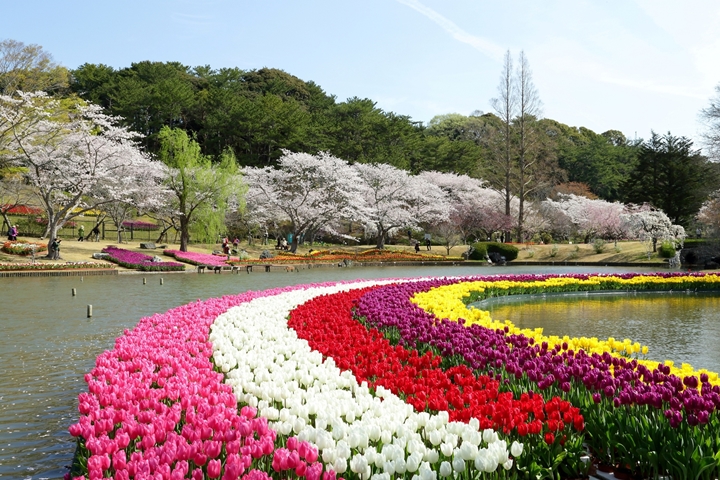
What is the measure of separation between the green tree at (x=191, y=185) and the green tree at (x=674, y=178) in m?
32.6

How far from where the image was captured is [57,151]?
106 feet

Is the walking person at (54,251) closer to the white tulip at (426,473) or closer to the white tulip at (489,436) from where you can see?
the white tulip at (489,436)

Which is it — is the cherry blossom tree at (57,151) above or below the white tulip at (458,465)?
above

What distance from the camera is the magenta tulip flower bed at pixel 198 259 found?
1192 inches

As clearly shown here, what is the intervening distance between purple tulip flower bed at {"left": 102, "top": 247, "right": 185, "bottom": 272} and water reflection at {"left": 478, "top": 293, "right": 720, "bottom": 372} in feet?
55.9

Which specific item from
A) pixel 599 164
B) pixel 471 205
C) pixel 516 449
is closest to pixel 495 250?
pixel 471 205

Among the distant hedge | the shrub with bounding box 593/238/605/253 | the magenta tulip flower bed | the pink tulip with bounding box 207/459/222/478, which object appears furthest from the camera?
the distant hedge

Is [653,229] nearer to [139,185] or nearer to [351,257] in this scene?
[351,257]

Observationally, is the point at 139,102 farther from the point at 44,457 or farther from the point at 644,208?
the point at 44,457

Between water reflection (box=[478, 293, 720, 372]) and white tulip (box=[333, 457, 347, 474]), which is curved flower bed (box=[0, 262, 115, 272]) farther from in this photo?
white tulip (box=[333, 457, 347, 474])

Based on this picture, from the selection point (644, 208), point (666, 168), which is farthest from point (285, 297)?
point (666, 168)

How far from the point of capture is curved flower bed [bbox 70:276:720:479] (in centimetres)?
343

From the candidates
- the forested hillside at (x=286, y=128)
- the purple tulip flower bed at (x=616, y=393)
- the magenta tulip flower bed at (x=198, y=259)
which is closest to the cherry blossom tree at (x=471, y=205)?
the forested hillside at (x=286, y=128)

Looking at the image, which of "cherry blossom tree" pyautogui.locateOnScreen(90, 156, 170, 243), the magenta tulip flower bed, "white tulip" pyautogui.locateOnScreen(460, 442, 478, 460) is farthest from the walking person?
"white tulip" pyautogui.locateOnScreen(460, 442, 478, 460)
